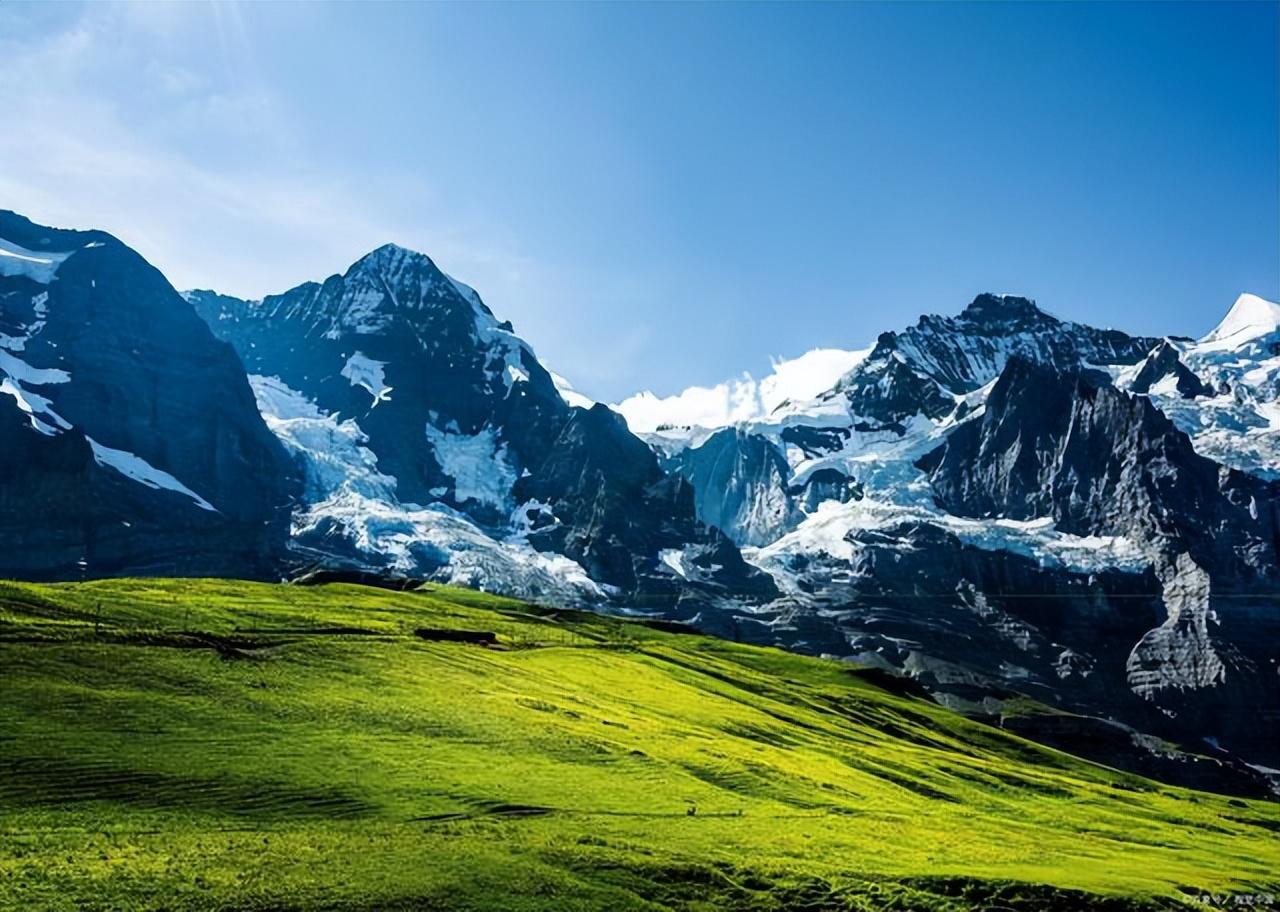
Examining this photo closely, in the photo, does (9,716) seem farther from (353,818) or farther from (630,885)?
(630,885)

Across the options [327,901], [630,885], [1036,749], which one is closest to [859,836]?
[630,885]

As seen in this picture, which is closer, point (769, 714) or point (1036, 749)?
point (769, 714)

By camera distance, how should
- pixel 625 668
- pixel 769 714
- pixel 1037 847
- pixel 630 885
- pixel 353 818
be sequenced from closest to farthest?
pixel 630 885 < pixel 353 818 < pixel 1037 847 < pixel 769 714 < pixel 625 668

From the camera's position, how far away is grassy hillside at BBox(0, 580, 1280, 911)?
4647 centimetres

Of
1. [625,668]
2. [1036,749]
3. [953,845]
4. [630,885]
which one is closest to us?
[630,885]

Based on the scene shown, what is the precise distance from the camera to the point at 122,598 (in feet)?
343

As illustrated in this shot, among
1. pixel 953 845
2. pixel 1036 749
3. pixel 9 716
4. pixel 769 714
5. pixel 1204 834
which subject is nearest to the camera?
pixel 9 716

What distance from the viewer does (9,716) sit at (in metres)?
59.2

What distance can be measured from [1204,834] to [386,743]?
81.6 m

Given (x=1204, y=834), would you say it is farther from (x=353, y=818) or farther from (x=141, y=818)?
(x=141, y=818)

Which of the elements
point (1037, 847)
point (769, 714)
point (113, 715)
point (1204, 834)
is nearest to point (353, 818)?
point (113, 715)

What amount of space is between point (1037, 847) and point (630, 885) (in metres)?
38.9

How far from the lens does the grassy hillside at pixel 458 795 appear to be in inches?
1829

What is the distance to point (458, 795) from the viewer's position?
6022 cm
